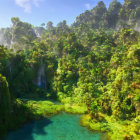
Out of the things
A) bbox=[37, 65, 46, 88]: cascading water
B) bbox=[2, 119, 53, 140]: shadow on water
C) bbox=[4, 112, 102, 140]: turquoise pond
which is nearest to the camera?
bbox=[2, 119, 53, 140]: shadow on water

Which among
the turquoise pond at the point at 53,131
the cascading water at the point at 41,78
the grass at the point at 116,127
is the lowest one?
the turquoise pond at the point at 53,131

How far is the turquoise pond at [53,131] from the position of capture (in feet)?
76.2

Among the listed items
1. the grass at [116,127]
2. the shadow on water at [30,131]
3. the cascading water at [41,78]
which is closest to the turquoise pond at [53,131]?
the shadow on water at [30,131]

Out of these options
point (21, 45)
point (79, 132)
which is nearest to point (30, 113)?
point (79, 132)

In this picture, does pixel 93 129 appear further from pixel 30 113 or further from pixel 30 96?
pixel 30 96

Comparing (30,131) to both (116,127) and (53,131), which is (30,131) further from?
(116,127)

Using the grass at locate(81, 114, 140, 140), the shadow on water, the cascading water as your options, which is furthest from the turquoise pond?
the cascading water

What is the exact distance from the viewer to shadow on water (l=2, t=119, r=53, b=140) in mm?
22947

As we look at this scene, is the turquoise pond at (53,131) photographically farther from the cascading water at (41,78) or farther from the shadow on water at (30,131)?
the cascading water at (41,78)

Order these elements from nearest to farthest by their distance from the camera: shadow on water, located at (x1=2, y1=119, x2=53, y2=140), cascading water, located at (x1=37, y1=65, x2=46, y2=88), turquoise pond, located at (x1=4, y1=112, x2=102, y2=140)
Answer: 1. shadow on water, located at (x1=2, y1=119, x2=53, y2=140)
2. turquoise pond, located at (x1=4, y1=112, x2=102, y2=140)
3. cascading water, located at (x1=37, y1=65, x2=46, y2=88)

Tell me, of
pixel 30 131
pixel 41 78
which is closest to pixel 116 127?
pixel 30 131

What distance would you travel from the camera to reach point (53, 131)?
2545 cm

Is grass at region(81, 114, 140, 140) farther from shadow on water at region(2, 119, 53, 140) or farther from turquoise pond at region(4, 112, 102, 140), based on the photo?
shadow on water at region(2, 119, 53, 140)

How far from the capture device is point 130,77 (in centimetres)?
2983
